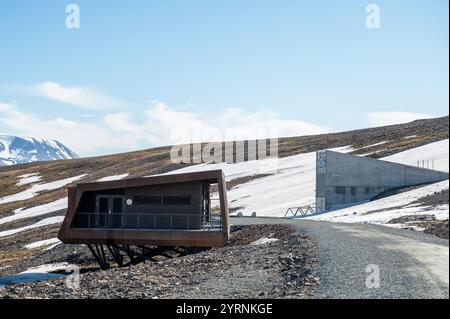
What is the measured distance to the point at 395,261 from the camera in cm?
1575

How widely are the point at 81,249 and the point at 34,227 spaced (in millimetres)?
24121

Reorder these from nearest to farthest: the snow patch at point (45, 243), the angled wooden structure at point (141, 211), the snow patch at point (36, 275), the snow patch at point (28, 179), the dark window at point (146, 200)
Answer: the snow patch at point (36, 275), the angled wooden structure at point (141, 211), the dark window at point (146, 200), the snow patch at point (45, 243), the snow patch at point (28, 179)

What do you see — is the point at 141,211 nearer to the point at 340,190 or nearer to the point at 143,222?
the point at 143,222

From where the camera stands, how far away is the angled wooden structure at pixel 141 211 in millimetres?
26203

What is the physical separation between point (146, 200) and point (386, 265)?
15.3 meters

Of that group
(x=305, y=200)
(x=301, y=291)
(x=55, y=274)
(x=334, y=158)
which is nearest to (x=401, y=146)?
(x=305, y=200)

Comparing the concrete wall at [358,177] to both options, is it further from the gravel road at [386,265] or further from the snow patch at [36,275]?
the snow patch at [36,275]

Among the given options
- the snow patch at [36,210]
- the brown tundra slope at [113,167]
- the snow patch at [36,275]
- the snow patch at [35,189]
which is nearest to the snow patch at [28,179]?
the brown tundra slope at [113,167]

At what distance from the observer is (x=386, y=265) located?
603 inches

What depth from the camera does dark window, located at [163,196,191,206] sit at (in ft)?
88.6

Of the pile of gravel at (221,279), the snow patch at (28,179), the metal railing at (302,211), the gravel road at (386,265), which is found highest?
the gravel road at (386,265)

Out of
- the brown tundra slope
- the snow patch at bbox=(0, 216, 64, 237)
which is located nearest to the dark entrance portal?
the brown tundra slope

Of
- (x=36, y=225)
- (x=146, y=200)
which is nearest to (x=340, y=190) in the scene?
(x=146, y=200)
